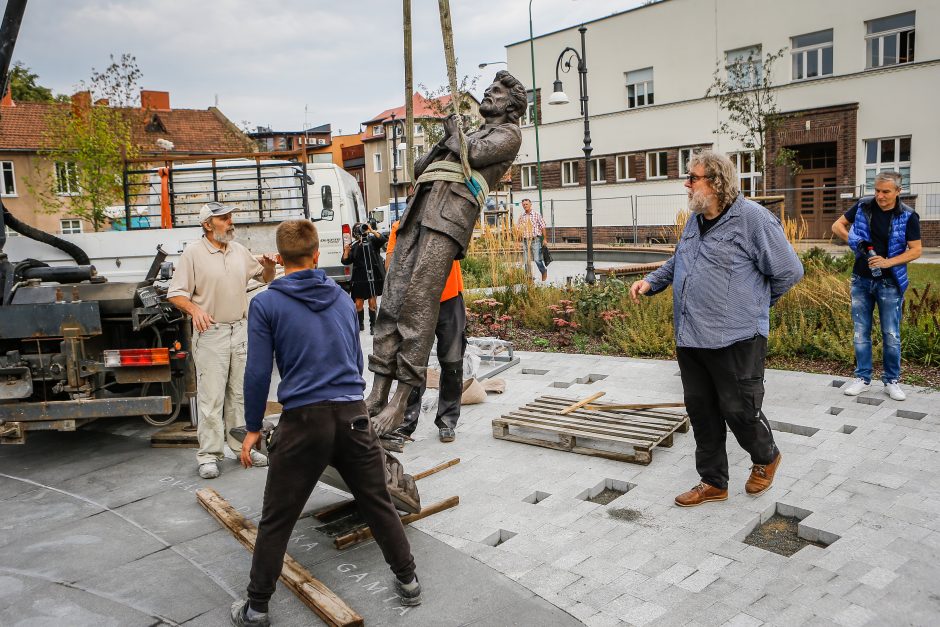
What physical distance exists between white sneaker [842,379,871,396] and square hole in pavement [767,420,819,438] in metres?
1.08

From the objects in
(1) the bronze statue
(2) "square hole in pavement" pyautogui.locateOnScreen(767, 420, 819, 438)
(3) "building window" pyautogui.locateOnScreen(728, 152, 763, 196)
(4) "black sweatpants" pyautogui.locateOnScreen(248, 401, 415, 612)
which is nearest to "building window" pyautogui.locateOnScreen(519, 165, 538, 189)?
(3) "building window" pyautogui.locateOnScreen(728, 152, 763, 196)

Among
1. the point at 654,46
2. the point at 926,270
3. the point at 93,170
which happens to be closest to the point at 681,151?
the point at 654,46

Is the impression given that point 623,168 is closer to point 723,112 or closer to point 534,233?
point 723,112

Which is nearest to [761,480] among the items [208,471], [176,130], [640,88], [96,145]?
[208,471]

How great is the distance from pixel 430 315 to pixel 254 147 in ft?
142

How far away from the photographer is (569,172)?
3262 cm

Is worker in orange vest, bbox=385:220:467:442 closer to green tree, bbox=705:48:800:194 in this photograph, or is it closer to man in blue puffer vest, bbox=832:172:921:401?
man in blue puffer vest, bbox=832:172:921:401

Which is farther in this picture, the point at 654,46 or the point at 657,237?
the point at 654,46

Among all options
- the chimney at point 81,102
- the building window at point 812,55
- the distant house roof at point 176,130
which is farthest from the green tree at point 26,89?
the building window at point 812,55

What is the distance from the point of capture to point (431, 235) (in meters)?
4.42

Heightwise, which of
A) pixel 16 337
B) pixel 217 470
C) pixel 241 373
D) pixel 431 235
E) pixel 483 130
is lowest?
pixel 217 470

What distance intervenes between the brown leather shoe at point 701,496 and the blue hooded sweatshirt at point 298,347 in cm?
215

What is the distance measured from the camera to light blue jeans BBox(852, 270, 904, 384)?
6387 millimetres

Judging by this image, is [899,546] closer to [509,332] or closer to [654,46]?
[509,332]
